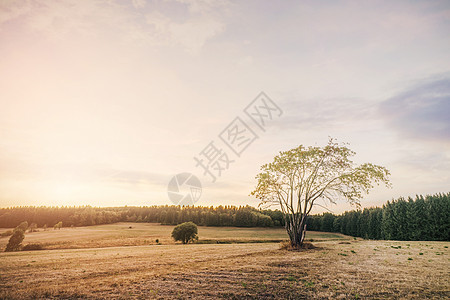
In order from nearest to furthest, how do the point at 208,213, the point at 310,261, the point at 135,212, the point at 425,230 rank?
the point at 310,261
the point at 425,230
the point at 208,213
the point at 135,212

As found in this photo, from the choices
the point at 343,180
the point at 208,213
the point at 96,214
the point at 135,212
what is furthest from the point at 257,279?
the point at 135,212

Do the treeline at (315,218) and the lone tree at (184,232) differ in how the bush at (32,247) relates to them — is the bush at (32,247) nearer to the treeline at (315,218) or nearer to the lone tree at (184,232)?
the lone tree at (184,232)

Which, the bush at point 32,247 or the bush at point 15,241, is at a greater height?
the bush at point 15,241

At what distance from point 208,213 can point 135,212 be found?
57.9 meters

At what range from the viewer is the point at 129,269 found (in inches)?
723

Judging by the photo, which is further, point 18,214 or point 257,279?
point 18,214

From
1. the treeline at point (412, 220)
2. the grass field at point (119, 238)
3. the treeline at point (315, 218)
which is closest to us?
the grass field at point (119, 238)

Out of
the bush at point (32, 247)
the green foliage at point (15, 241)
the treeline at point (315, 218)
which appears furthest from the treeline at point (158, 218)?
the green foliage at point (15, 241)

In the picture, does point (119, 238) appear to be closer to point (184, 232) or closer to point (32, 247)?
point (32, 247)

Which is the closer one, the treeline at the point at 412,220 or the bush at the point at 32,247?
the bush at the point at 32,247

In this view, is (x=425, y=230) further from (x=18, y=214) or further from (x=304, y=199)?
(x=18, y=214)

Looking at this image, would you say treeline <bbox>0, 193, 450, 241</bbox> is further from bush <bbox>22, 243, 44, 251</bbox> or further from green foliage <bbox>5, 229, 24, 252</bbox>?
green foliage <bbox>5, 229, 24, 252</bbox>

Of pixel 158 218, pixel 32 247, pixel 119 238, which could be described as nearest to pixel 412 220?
pixel 119 238

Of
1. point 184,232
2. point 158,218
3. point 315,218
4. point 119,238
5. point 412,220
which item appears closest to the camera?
point 184,232
